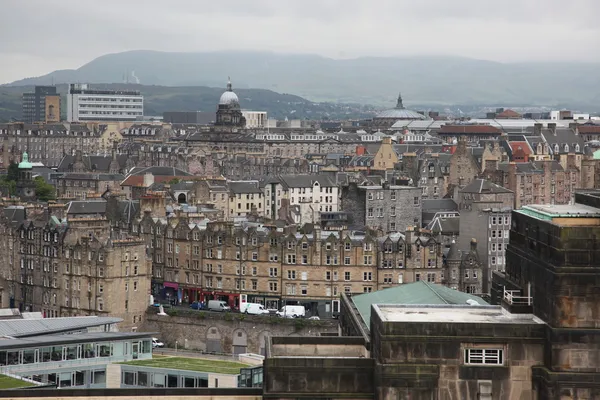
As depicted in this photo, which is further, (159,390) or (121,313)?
(121,313)

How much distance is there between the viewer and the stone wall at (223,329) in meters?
85.8

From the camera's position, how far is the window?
35.0 metres

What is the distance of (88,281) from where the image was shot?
90.2 m

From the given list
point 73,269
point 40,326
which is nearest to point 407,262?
point 73,269

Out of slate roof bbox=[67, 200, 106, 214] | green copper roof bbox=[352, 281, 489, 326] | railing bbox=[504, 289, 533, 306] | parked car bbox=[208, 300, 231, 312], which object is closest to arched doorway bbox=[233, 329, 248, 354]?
parked car bbox=[208, 300, 231, 312]

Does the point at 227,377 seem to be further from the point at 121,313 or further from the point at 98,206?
the point at 98,206

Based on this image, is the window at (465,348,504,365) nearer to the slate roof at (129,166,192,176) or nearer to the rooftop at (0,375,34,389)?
the rooftop at (0,375,34,389)

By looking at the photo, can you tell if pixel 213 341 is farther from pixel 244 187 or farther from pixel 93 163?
pixel 93 163

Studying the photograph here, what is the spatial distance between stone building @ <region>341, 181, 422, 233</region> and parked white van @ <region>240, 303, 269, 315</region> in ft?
94.2

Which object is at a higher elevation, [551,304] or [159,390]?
[551,304]

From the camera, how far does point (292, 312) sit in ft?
303

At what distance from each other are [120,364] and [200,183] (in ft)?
228

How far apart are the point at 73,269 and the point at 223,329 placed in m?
11.5

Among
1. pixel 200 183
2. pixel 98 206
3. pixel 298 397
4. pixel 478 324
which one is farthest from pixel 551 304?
pixel 200 183
